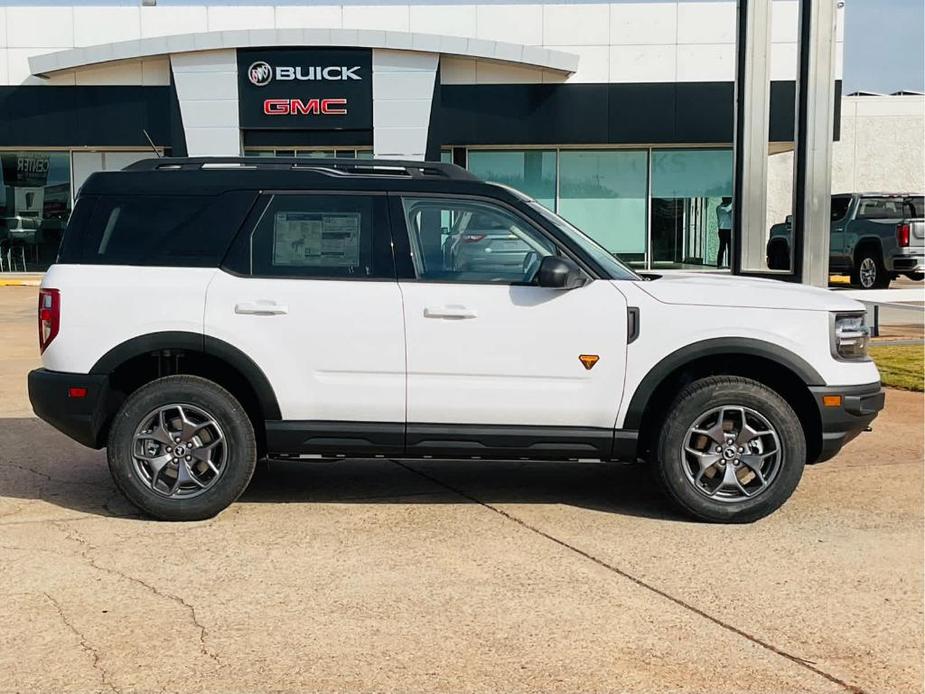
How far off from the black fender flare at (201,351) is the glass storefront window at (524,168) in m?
22.3

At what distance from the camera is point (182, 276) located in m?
6.03

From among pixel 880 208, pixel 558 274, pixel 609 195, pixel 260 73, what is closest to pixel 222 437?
pixel 558 274

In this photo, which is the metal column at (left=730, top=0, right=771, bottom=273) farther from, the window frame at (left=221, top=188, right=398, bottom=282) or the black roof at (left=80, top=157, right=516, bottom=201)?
the window frame at (left=221, top=188, right=398, bottom=282)

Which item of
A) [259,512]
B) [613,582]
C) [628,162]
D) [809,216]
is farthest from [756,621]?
[628,162]

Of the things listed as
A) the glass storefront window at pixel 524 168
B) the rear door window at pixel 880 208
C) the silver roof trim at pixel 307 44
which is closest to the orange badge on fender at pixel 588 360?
the rear door window at pixel 880 208

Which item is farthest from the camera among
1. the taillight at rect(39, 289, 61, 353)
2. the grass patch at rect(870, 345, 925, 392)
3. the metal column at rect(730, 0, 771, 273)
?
the metal column at rect(730, 0, 771, 273)

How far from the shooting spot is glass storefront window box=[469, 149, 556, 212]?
2786 centimetres

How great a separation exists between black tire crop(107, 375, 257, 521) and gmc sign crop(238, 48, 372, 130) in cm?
2162

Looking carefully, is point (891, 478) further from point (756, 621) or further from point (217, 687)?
point (217, 687)

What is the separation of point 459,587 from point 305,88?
76.3ft

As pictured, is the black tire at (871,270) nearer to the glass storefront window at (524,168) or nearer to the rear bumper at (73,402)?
the glass storefront window at (524,168)

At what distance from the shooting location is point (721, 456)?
599cm

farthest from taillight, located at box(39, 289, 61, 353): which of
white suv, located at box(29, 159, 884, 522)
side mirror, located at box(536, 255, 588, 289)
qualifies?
side mirror, located at box(536, 255, 588, 289)

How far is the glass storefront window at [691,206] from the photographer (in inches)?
1096
